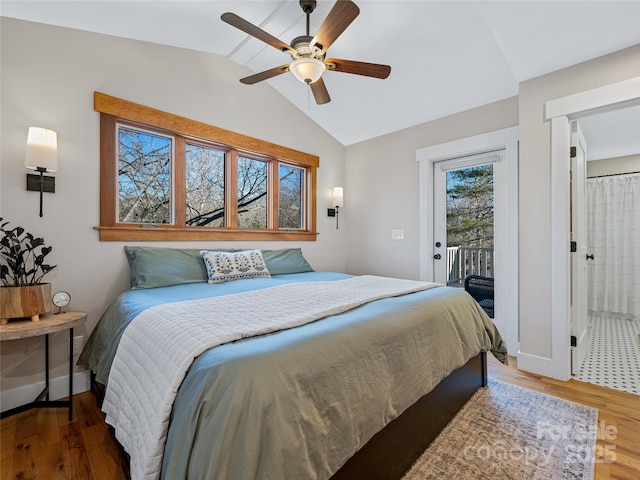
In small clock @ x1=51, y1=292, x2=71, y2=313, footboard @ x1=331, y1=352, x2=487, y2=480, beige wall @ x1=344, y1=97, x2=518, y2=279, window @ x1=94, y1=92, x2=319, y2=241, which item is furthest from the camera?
beige wall @ x1=344, y1=97, x2=518, y2=279

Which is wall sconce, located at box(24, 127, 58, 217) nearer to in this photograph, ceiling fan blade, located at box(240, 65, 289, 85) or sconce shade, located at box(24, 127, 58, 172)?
sconce shade, located at box(24, 127, 58, 172)

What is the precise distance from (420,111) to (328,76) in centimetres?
111

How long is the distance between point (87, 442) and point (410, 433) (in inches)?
68.1

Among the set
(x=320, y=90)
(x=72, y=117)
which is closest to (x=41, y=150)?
(x=72, y=117)

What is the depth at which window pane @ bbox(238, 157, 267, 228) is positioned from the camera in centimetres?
338

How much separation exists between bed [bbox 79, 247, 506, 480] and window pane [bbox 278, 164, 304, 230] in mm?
1816

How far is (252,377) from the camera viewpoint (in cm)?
89

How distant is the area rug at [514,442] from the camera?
1431mm

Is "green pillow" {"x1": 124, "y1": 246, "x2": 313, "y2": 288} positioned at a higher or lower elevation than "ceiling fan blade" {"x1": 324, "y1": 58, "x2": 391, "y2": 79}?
lower

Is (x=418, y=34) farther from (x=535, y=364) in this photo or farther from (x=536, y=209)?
(x=535, y=364)

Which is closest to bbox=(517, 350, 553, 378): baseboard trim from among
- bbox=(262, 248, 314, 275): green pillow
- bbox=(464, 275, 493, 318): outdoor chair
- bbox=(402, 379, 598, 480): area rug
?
bbox=(402, 379, 598, 480): area rug

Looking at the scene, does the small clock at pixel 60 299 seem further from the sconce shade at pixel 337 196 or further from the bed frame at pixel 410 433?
the sconce shade at pixel 337 196

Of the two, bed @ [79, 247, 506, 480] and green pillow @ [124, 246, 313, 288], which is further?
green pillow @ [124, 246, 313, 288]

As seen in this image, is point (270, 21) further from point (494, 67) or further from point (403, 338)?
point (403, 338)
